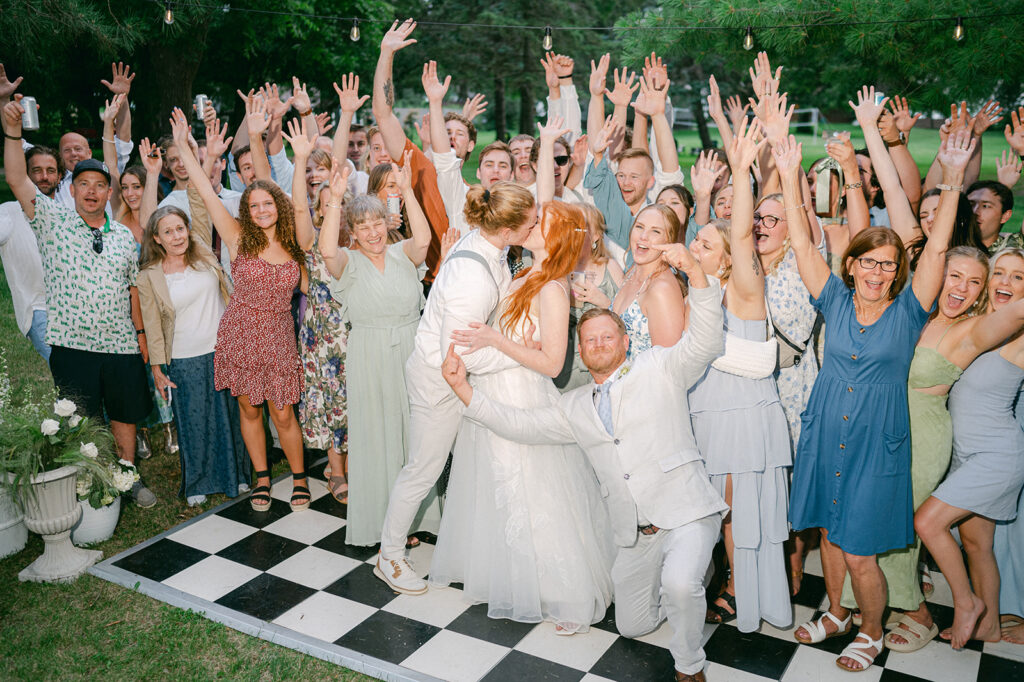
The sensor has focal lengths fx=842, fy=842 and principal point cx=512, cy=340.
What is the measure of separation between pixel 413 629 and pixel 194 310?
2.07 m

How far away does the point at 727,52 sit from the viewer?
7473 mm

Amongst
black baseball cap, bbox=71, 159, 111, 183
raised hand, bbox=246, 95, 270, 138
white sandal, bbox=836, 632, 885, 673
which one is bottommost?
white sandal, bbox=836, 632, 885, 673

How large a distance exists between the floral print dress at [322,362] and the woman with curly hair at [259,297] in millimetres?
64

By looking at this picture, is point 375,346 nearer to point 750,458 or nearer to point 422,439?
point 422,439

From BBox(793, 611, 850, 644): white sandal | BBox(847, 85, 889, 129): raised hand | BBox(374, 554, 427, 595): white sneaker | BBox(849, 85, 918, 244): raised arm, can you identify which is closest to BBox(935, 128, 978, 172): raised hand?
BBox(849, 85, 918, 244): raised arm

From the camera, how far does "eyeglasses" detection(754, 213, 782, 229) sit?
354 centimetres

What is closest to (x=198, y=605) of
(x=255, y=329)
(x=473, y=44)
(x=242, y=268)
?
(x=255, y=329)

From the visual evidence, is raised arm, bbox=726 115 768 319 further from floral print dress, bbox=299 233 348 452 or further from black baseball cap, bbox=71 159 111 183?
black baseball cap, bbox=71 159 111 183

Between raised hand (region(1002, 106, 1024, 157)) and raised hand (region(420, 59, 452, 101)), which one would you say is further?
raised hand (region(420, 59, 452, 101))

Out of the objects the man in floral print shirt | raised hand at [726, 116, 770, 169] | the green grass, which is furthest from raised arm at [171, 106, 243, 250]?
raised hand at [726, 116, 770, 169]

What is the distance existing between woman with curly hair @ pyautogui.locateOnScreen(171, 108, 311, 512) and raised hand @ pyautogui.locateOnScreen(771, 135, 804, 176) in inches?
92.8

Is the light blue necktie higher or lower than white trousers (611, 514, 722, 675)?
higher

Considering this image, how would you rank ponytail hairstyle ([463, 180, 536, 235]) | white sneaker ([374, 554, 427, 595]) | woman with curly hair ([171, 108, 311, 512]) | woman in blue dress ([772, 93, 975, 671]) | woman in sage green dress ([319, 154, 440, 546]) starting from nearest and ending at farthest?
woman in blue dress ([772, 93, 975, 671]) < ponytail hairstyle ([463, 180, 536, 235]) < white sneaker ([374, 554, 427, 595]) < woman in sage green dress ([319, 154, 440, 546]) < woman with curly hair ([171, 108, 311, 512])

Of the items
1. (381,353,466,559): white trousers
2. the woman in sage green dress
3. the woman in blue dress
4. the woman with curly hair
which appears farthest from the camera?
the woman with curly hair
